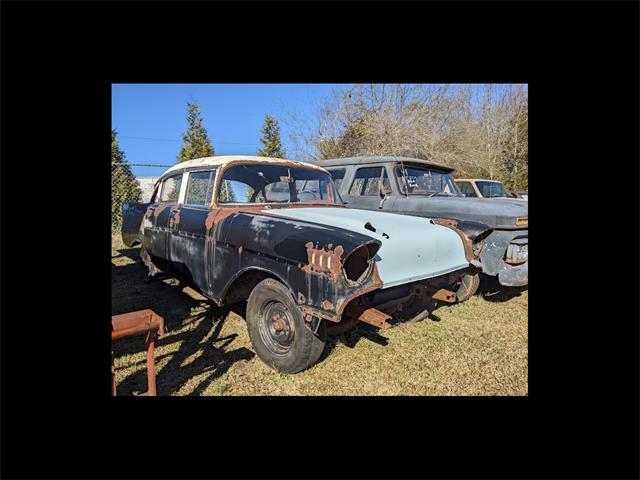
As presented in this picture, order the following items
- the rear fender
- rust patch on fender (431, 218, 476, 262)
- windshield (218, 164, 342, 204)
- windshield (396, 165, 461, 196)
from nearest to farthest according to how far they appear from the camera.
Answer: rust patch on fender (431, 218, 476, 262) < windshield (218, 164, 342, 204) < the rear fender < windshield (396, 165, 461, 196)

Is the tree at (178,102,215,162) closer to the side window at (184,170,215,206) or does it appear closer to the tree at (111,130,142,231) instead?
the tree at (111,130,142,231)

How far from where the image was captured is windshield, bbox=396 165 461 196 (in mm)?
5643

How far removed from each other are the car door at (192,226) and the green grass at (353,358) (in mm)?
650

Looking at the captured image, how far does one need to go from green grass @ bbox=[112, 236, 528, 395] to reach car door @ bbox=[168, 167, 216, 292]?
65 cm

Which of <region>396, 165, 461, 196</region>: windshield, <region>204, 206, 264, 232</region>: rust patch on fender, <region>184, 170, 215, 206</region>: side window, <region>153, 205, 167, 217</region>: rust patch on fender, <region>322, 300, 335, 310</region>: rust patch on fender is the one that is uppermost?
<region>396, 165, 461, 196</region>: windshield

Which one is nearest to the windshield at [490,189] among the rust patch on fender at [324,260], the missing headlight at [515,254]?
the missing headlight at [515,254]

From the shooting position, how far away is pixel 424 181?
589 centimetres

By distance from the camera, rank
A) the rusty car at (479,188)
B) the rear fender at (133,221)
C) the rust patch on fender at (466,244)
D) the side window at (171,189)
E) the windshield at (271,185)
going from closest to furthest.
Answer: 1. the rust patch on fender at (466,244)
2. the windshield at (271,185)
3. the side window at (171,189)
4. the rear fender at (133,221)
5. the rusty car at (479,188)

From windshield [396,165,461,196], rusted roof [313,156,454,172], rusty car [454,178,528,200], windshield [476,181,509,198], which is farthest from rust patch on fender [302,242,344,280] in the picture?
windshield [476,181,509,198]

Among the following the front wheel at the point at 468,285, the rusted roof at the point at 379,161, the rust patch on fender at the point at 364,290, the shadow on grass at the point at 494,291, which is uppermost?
the rusted roof at the point at 379,161

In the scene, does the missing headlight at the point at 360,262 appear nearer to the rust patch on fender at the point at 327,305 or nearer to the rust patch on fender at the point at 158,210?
the rust patch on fender at the point at 327,305

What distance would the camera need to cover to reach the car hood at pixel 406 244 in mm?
2764

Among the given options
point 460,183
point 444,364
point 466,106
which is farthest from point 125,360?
point 466,106

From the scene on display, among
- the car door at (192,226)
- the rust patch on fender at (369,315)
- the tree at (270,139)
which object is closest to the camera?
the rust patch on fender at (369,315)
